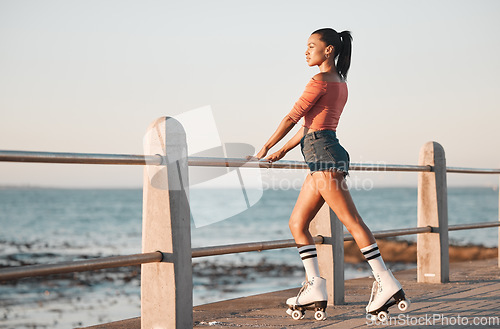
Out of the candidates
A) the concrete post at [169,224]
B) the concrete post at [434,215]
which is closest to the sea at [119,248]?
the concrete post at [169,224]

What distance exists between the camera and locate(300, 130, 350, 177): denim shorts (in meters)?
3.65

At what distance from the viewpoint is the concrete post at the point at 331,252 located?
15.4 feet

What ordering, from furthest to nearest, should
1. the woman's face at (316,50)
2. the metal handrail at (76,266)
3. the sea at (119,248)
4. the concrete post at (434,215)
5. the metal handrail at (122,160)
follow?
the sea at (119,248), the concrete post at (434,215), the woman's face at (316,50), the metal handrail at (122,160), the metal handrail at (76,266)

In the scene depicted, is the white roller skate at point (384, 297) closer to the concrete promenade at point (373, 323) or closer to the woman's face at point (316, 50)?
→ the concrete promenade at point (373, 323)

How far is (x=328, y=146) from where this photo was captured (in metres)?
3.66

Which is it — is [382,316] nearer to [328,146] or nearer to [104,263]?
[328,146]

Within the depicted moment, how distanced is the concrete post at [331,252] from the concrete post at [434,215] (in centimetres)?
165

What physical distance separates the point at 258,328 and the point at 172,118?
1.29 meters

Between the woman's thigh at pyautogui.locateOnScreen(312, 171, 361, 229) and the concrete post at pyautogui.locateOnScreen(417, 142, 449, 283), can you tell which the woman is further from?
the concrete post at pyautogui.locateOnScreen(417, 142, 449, 283)

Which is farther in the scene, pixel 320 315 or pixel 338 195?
pixel 320 315

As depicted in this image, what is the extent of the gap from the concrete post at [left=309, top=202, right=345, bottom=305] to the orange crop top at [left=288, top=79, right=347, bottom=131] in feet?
3.72

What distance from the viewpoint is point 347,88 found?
12.5 ft

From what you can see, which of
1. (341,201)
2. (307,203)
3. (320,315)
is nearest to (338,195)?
(341,201)

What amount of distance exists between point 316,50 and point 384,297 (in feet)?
4.75
